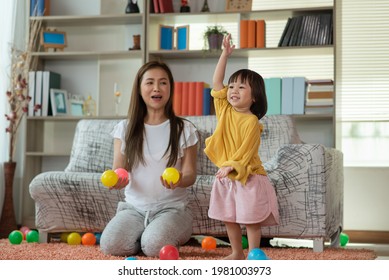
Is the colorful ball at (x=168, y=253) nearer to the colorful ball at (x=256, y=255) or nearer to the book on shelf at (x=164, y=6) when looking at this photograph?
the colorful ball at (x=256, y=255)

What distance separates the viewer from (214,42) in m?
4.35

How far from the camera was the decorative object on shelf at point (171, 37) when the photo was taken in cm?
448

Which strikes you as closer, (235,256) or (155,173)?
(235,256)

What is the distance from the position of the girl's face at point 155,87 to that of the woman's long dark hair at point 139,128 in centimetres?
A: 2

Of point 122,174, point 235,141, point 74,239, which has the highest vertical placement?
point 235,141

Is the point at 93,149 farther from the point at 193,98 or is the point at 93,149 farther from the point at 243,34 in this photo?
the point at 243,34

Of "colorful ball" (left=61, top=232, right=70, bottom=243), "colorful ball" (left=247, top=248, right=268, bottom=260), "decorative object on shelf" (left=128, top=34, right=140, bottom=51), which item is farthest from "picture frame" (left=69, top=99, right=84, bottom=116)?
"colorful ball" (left=247, top=248, right=268, bottom=260)

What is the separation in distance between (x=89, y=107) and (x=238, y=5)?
1.21 m

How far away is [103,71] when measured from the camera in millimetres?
4672

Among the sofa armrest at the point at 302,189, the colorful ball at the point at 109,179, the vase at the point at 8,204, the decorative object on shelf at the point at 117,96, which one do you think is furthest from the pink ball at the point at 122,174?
the decorative object on shelf at the point at 117,96

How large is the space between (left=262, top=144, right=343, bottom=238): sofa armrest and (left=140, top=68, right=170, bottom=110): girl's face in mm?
636

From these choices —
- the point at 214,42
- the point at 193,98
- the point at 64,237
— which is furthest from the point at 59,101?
the point at 64,237

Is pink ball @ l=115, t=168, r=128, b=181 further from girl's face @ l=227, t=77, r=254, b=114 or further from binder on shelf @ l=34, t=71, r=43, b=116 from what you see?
binder on shelf @ l=34, t=71, r=43, b=116
